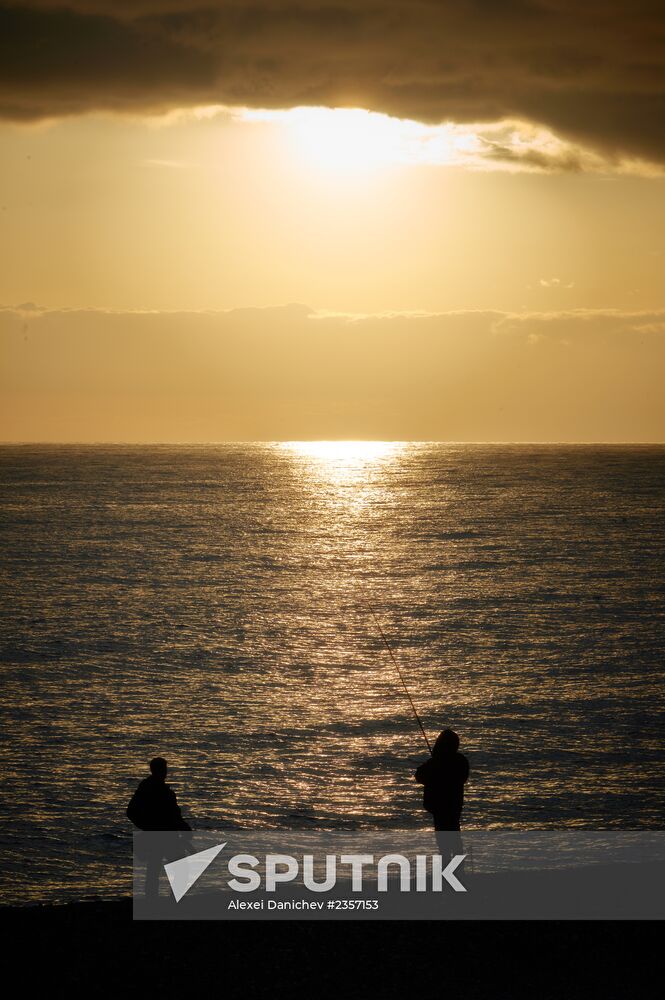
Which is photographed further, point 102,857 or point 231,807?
point 231,807

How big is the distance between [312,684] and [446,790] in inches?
1092

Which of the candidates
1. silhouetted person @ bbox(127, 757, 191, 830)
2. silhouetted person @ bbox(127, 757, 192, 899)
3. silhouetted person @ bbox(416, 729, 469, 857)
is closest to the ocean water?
silhouetted person @ bbox(127, 757, 192, 899)

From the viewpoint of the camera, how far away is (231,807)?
85.4 feet

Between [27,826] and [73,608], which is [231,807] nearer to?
[27,826]

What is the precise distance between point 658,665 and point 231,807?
75.0 ft
